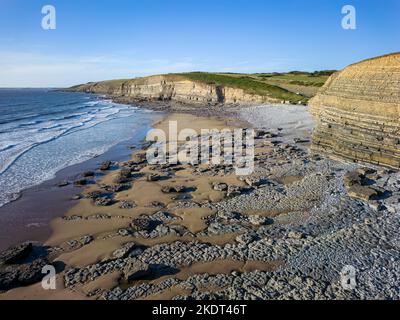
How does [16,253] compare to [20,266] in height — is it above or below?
above

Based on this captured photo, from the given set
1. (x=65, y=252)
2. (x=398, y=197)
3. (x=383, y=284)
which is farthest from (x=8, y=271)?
(x=398, y=197)

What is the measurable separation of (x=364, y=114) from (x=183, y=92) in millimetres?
64796

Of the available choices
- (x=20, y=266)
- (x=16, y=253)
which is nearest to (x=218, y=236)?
(x=20, y=266)

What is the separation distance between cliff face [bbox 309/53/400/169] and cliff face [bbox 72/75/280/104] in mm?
33510

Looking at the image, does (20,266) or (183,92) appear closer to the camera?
(20,266)

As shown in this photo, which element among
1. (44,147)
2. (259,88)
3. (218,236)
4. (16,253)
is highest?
(259,88)

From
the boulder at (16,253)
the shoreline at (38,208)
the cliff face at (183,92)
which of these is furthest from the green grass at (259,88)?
the boulder at (16,253)

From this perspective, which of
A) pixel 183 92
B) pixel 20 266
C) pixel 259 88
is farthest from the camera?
pixel 183 92

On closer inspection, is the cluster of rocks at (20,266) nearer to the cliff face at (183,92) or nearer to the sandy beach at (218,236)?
the sandy beach at (218,236)

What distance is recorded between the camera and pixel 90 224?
37.7 feet

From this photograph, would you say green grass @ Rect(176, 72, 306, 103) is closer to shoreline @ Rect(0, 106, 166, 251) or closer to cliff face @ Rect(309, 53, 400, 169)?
cliff face @ Rect(309, 53, 400, 169)

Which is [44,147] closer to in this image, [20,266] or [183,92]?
[20,266]

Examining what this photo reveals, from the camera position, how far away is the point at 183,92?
255 feet

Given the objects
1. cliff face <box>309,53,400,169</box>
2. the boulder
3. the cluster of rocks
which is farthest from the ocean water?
cliff face <box>309,53,400,169</box>
